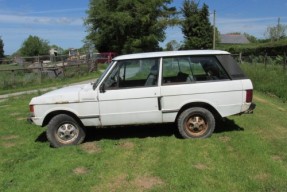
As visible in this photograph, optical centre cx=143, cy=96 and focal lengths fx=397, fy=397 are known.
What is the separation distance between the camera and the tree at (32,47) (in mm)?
75500

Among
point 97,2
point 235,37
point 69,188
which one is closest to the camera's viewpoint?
point 69,188

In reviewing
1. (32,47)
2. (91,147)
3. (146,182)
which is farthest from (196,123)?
(32,47)

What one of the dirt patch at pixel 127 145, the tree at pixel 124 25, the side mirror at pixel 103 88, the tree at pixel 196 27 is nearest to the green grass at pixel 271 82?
the dirt patch at pixel 127 145

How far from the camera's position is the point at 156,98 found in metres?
7.54

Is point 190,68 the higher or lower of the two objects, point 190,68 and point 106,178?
the higher

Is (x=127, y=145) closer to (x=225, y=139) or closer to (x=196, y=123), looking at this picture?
(x=196, y=123)

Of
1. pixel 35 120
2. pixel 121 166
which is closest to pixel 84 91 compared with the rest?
pixel 35 120

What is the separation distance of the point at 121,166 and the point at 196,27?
53.7 metres

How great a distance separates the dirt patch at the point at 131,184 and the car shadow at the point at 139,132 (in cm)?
241

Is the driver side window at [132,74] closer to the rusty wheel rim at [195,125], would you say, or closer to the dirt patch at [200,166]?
the rusty wheel rim at [195,125]

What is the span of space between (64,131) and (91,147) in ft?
2.12

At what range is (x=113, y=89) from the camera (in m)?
7.58

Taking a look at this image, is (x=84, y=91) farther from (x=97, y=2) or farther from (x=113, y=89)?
(x=97, y=2)

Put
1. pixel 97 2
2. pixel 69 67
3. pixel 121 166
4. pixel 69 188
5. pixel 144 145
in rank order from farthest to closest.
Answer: pixel 97 2 < pixel 69 67 < pixel 144 145 < pixel 121 166 < pixel 69 188
